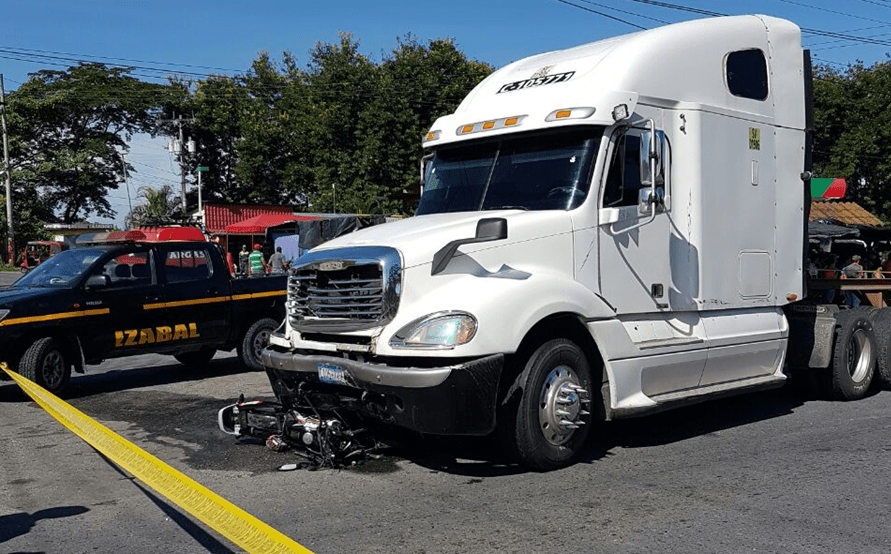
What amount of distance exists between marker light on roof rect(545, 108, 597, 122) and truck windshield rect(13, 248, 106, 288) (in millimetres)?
6481

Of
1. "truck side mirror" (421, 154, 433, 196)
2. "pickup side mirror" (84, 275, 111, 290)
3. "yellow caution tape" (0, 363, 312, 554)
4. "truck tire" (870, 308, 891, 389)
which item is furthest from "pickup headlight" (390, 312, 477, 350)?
"truck tire" (870, 308, 891, 389)

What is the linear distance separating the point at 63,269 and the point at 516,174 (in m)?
6.48

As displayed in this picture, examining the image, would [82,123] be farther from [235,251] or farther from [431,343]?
[431,343]

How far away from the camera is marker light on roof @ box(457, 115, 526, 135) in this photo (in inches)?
283

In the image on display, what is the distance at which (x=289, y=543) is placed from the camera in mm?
3781

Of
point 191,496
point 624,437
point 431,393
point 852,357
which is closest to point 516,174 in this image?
point 431,393

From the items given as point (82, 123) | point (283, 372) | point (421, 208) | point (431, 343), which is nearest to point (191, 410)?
point (283, 372)

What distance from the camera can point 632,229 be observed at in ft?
22.8

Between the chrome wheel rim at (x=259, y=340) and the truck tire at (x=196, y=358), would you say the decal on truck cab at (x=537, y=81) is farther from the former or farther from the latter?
the truck tire at (x=196, y=358)

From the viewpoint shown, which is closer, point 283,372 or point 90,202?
point 283,372

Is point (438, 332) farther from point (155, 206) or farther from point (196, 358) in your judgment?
point (155, 206)

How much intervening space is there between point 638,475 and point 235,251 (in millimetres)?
40688

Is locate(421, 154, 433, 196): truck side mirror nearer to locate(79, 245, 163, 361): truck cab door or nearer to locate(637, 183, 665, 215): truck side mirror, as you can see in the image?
locate(637, 183, 665, 215): truck side mirror

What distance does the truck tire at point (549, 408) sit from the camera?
6.10m
